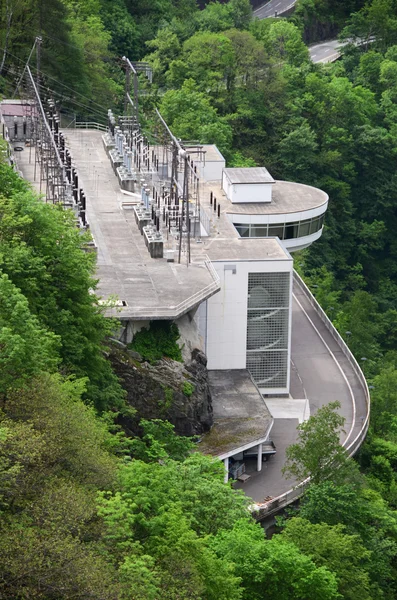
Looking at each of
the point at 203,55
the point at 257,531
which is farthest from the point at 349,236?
the point at 257,531

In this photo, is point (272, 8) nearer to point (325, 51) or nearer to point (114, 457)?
point (325, 51)

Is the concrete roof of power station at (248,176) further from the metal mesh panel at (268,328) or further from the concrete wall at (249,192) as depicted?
the metal mesh panel at (268,328)

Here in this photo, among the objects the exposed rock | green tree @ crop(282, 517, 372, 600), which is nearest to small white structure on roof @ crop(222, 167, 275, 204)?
the exposed rock

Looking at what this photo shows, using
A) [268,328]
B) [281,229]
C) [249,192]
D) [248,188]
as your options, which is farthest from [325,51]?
[268,328]

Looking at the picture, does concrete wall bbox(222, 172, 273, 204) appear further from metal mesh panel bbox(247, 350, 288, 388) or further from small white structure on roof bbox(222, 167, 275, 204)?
metal mesh panel bbox(247, 350, 288, 388)

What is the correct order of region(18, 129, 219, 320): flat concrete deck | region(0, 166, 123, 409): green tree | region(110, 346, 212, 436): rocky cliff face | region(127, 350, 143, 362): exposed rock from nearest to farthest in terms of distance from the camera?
region(0, 166, 123, 409): green tree
region(110, 346, 212, 436): rocky cliff face
region(127, 350, 143, 362): exposed rock
region(18, 129, 219, 320): flat concrete deck

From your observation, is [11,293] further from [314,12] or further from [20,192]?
[314,12]

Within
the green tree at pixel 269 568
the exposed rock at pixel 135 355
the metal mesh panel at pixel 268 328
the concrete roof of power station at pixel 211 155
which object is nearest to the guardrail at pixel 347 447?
the metal mesh panel at pixel 268 328
